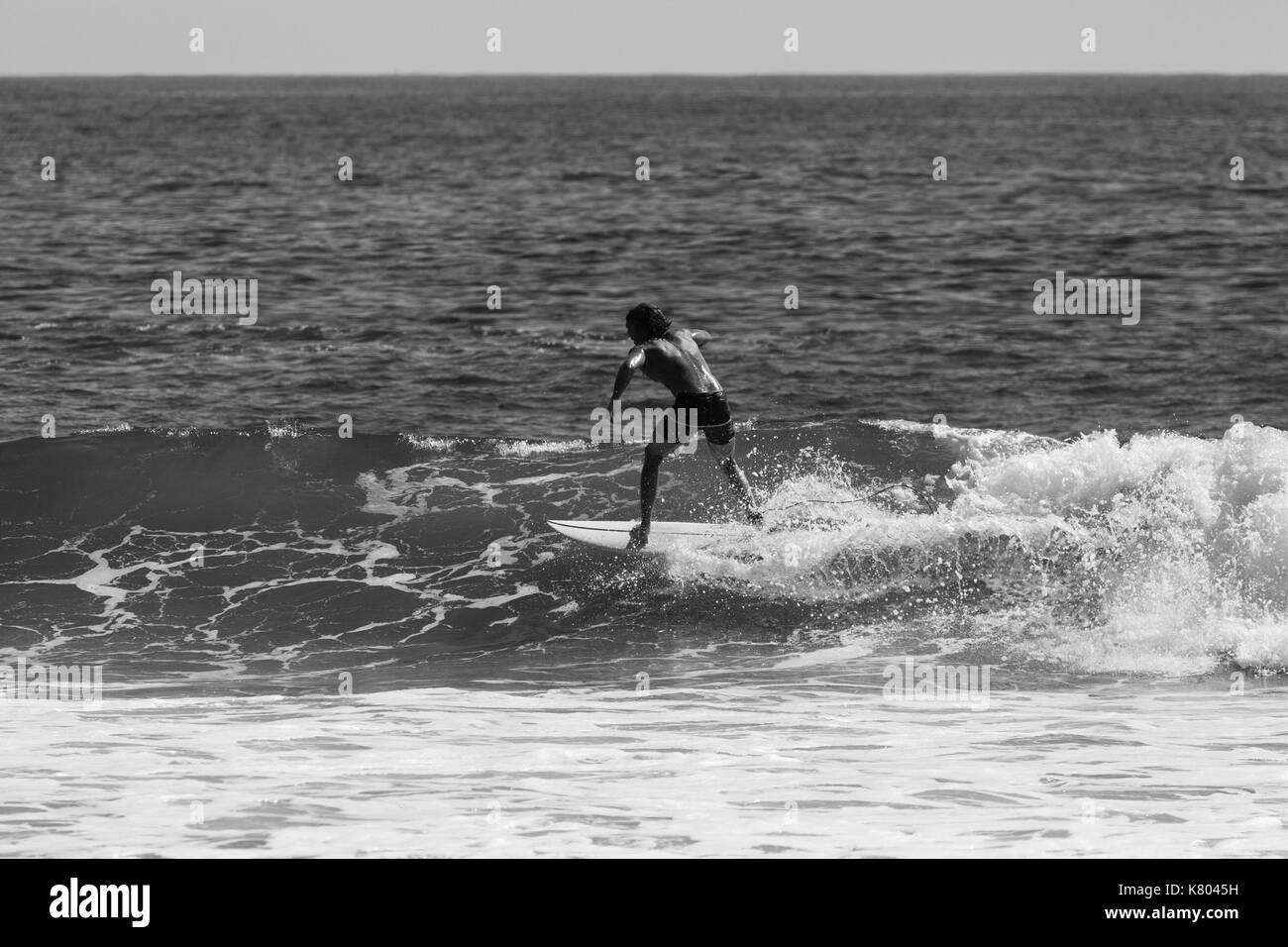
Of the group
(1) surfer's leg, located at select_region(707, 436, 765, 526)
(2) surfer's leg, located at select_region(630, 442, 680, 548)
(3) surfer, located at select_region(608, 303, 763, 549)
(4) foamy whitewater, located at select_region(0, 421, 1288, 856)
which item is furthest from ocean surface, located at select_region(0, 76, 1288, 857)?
(3) surfer, located at select_region(608, 303, 763, 549)

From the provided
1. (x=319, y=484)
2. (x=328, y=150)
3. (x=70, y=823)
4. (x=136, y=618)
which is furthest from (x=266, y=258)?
(x=328, y=150)

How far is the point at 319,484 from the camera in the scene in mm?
15727

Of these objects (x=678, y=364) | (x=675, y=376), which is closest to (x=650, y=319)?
(x=678, y=364)

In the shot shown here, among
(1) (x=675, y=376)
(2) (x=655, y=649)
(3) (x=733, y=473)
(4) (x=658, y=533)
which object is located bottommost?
(2) (x=655, y=649)

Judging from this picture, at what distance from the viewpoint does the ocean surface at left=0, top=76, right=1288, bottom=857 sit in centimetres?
770

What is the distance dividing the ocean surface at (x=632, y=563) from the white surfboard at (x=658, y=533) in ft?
0.53

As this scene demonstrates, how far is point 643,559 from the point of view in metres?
13.1

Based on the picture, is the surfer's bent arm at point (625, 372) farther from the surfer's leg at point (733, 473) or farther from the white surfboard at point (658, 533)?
the white surfboard at point (658, 533)

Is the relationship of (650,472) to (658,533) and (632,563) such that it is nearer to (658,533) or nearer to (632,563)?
(658,533)

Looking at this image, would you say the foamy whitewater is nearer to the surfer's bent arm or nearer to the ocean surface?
the ocean surface

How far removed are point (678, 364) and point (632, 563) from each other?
6.29 feet

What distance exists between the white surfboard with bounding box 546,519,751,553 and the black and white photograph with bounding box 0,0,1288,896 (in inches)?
1.3
